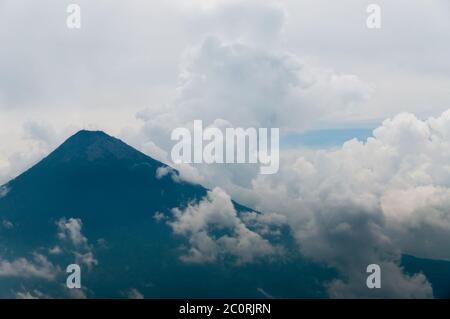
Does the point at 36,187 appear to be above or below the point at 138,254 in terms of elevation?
above
